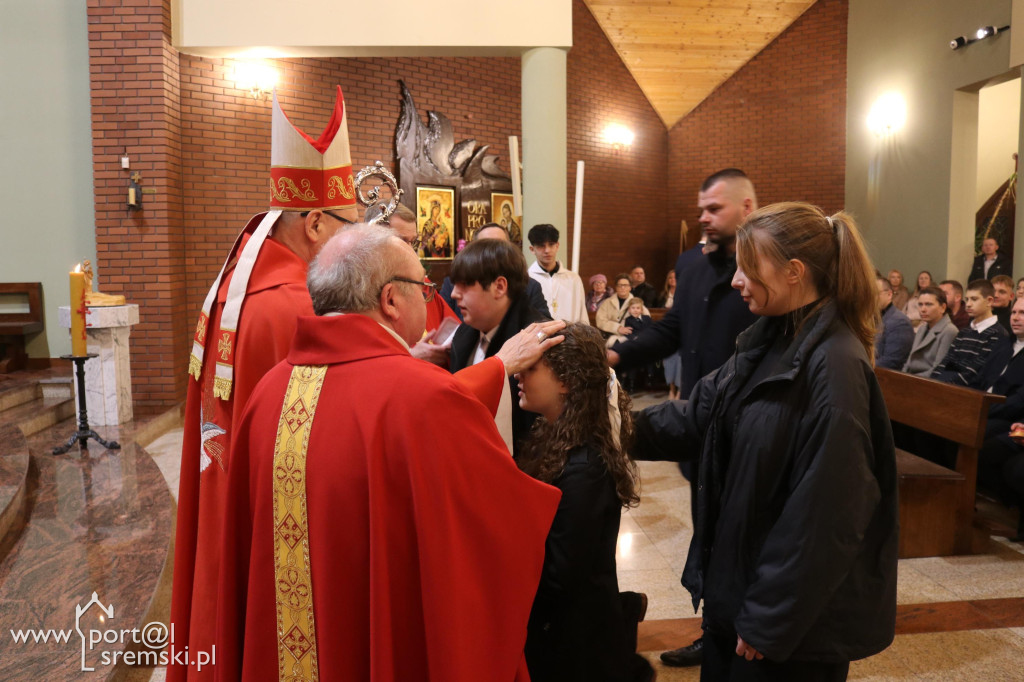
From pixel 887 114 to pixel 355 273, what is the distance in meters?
12.3

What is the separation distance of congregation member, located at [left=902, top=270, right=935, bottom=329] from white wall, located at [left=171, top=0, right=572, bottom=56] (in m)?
5.06

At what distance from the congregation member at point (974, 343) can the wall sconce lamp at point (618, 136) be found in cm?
845

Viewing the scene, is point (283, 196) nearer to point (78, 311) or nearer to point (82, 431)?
point (78, 311)

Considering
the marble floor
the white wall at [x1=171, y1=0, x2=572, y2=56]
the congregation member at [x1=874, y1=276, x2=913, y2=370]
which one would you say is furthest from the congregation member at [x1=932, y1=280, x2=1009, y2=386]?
the white wall at [x1=171, y1=0, x2=572, y2=56]

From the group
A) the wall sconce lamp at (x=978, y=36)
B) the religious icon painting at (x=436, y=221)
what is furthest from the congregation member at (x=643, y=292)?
the wall sconce lamp at (x=978, y=36)

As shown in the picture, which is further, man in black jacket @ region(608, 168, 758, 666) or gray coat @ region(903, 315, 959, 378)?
gray coat @ region(903, 315, 959, 378)

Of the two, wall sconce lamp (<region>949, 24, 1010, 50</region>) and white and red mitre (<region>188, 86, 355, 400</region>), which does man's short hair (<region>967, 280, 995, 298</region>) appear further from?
wall sconce lamp (<region>949, 24, 1010, 50</region>)

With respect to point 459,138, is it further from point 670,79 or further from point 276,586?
point 276,586

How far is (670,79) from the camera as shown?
13.7m

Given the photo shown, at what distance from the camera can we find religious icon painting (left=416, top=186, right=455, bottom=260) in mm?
10422

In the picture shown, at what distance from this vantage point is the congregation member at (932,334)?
244 inches

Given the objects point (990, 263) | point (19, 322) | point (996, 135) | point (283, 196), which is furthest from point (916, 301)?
point (19, 322)

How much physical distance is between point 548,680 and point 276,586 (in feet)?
3.02

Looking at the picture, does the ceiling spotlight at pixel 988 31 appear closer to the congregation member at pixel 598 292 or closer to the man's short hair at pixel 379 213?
the congregation member at pixel 598 292
